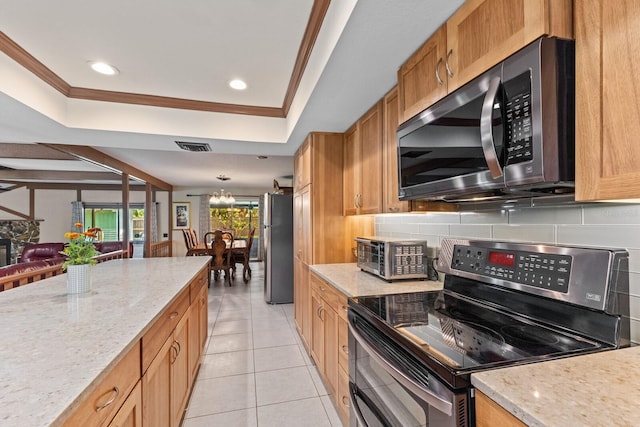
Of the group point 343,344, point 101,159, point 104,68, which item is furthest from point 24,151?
point 343,344

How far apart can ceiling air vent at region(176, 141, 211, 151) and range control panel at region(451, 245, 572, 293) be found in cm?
265

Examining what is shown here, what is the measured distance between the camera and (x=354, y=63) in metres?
1.59

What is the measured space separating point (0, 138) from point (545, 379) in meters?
4.63

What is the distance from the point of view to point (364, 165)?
234 cm

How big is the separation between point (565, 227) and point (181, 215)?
361 inches

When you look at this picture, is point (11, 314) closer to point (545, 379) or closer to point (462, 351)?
point (462, 351)

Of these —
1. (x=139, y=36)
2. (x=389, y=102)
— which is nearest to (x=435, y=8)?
(x=389, y=102)

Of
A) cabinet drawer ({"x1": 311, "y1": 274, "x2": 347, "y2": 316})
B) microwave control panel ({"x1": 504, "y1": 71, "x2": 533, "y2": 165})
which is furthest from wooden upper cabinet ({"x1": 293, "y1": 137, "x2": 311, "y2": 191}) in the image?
microwave control panel ({"x1": 504, "y1": 71, "x2": 533, "y2": 165})

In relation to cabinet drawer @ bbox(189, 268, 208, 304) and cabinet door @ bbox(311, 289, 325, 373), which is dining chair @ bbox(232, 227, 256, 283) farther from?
cabinet door @ bbox(311, 289, 325, 373)

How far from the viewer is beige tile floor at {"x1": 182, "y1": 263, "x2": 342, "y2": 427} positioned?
196cm

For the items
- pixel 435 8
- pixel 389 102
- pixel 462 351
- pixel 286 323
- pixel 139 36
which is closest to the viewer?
pixel 462 351

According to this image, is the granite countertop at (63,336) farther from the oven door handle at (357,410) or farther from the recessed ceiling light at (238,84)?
the recessed ceiling light at (238,84)

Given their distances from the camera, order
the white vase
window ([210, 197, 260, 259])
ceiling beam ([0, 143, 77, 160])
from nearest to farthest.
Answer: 1. the white vase
2. ceiling beam ([0, 143, 77, 160])
3. window ([210, 197, 260, 259])

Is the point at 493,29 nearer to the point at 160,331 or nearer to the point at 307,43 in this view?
the point at 307,43
